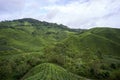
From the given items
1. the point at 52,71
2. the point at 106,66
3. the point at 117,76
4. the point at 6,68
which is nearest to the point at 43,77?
the point at 52,71

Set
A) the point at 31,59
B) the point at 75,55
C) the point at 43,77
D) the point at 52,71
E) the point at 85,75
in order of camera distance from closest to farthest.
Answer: the point at 43,77 → the point at 52,71 → the point at 85,75 → the point at 31,59 → the point at 75,55

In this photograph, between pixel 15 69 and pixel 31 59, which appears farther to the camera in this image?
pixel 31 59

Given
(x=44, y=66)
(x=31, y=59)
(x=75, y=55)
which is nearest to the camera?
(x=44, y=66)

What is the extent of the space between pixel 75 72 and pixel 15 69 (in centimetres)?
4061

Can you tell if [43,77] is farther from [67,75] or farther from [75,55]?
[75,55]

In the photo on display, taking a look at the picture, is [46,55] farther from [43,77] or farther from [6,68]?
[43,77]

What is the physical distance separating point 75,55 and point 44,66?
5884 cm

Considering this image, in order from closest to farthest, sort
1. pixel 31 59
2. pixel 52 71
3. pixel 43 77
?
pixel 43 77
pixel 52 71
pixel 31 59

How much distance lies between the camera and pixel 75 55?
195 meters

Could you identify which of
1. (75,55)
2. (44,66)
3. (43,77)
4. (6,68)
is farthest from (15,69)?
(75,55)

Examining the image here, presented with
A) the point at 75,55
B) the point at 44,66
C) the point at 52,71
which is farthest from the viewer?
the point at 75,55

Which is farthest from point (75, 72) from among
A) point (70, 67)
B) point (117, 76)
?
point (117, 76)

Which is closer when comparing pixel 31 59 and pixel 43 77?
pixel 43 77

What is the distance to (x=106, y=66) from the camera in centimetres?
17100
